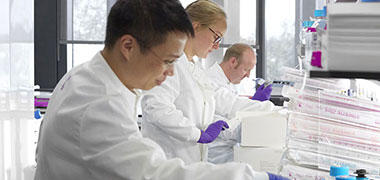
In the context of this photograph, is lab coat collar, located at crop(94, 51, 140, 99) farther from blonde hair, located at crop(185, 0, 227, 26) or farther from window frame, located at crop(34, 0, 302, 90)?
window frame, located at crop(34, 0, 302, 90)

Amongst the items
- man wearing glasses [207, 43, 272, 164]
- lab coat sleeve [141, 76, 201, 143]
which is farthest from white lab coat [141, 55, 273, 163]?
man wearing glasses [207, 43, 272, 164]

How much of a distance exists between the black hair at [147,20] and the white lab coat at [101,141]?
11cm

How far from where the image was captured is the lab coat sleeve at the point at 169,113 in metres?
2.40

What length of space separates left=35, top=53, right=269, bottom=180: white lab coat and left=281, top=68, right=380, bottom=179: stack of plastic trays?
59 centimetres

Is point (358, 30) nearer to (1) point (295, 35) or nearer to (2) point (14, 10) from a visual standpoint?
(2) point (14, 10)

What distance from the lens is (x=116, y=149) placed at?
1205 millimetres

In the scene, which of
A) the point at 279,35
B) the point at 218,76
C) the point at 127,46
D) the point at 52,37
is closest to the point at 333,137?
the point at 127,46

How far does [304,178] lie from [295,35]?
3.46m

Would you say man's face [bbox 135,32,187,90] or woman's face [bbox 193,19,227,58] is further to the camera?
woman's face [bbox 193,19,227,58]

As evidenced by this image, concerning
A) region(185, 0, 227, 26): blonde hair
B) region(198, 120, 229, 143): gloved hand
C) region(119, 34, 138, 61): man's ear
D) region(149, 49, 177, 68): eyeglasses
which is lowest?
region(198, 120, 229, 143): gloved hand

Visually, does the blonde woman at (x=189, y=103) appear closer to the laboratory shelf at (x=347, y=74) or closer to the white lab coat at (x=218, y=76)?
the white lab coat at (x=218, y=76)

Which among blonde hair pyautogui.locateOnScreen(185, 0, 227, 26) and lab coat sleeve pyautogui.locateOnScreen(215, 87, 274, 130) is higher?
blonde hair pyautogui.locateOnScreen(185, 0, 227, 26)

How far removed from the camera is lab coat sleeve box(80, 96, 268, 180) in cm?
121

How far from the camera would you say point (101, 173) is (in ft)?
4.03
